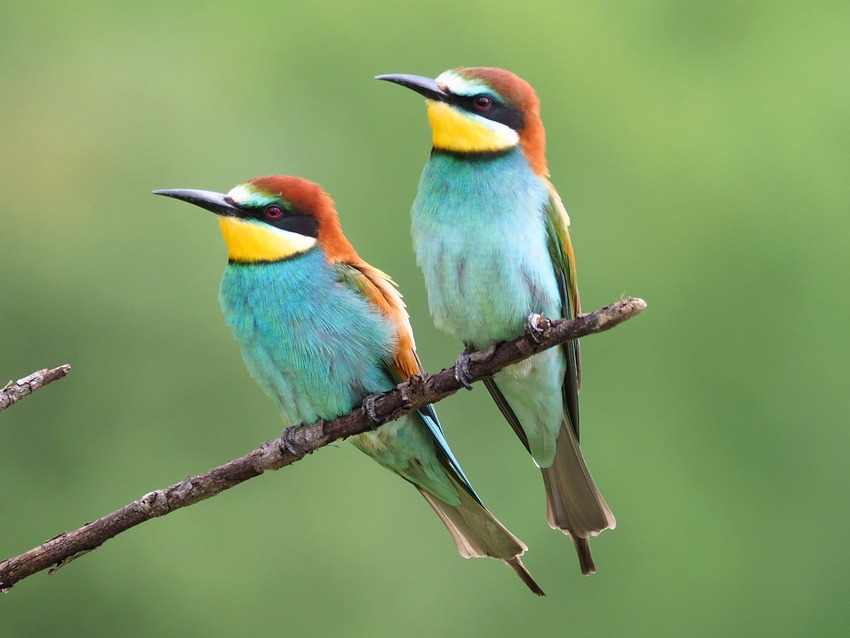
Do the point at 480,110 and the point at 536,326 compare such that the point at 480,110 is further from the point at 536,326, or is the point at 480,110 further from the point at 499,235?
the point at 536,326

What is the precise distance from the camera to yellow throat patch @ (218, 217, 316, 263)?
94.1 inches

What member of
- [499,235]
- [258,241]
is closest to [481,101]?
[499,235]

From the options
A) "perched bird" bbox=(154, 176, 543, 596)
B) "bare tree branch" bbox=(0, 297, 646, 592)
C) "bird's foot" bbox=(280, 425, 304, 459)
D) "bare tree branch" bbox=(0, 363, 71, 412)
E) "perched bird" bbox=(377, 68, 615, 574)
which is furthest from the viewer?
"perched bird" bbox=(154, 176, 543, 596)

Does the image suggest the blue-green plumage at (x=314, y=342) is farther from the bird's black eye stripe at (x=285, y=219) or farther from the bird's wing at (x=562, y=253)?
the bird's wing at (x=562, y=253)

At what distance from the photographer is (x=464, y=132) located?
92.0 inches

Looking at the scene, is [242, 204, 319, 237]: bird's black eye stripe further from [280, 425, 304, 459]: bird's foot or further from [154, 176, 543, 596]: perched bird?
[280, 425, 304, 459]: bird's foot

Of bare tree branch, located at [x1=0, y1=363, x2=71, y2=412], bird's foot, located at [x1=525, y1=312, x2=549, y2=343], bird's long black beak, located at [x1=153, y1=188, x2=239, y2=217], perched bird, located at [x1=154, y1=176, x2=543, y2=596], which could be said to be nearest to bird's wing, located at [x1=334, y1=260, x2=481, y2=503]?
perched bird, located at [x1=154, y1=176, x2=543, y2=596]

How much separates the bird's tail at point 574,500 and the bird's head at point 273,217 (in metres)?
0.67

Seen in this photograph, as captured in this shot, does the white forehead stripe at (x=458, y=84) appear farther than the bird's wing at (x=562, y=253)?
No

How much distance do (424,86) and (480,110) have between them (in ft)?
0.49

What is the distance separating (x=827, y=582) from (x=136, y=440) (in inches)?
114

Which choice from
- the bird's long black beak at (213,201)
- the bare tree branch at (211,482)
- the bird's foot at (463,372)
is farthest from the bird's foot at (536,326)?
the bird's long black beak at (213,201)

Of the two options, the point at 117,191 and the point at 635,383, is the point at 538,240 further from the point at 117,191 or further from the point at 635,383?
the point at 117,191

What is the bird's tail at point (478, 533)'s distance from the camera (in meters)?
2.44
